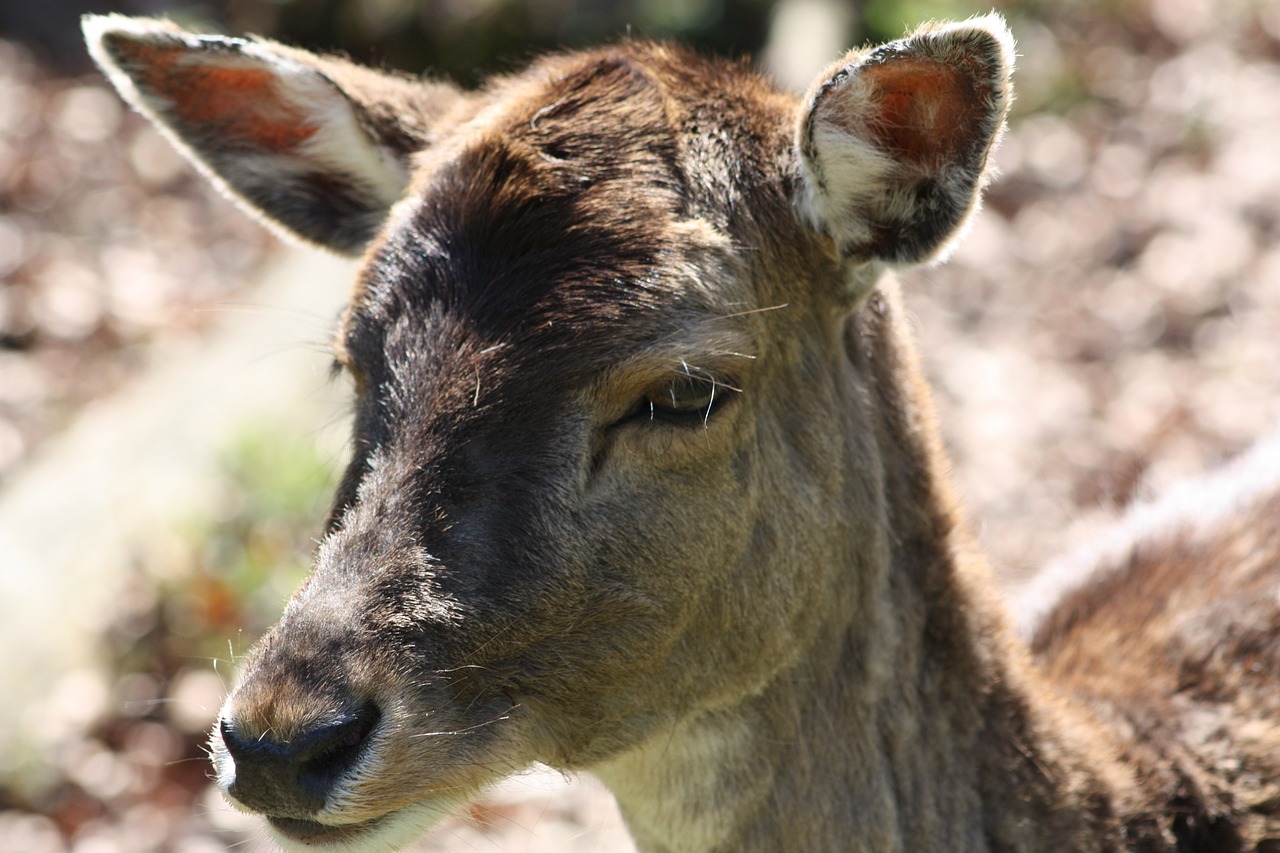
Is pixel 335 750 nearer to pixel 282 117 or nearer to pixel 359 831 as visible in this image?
pixel 359 831

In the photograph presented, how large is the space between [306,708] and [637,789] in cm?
106

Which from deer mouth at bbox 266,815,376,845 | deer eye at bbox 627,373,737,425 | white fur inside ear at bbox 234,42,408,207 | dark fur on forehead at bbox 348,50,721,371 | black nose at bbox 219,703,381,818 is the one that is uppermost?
white fur inside ear at bbox 234,42,408,207

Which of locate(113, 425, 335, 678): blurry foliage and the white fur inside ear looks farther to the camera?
locate(113, 425, 335, 678): blurry foliage

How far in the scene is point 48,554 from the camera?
6.64 metres

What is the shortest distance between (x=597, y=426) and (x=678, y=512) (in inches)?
11.4

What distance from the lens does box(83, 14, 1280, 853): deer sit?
123 inches

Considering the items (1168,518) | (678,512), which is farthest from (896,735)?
(1168,518)

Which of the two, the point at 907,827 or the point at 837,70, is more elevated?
the point at 837,70

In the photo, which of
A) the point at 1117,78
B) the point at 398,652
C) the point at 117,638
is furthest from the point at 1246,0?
the point at 398,652

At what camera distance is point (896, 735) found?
147 inches

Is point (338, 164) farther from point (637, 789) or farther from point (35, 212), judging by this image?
point (35, 212)

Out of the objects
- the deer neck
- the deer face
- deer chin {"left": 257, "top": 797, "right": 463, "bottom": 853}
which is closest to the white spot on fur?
the deer neck

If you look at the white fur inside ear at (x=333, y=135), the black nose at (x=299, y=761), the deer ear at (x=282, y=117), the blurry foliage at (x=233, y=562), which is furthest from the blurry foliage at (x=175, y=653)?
the black nose at (x=299, y=761)

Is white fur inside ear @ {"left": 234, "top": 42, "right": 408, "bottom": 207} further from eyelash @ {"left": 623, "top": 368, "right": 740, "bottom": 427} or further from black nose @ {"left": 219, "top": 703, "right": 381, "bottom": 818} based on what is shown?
black nose @ {"left": 219, "top": 703, "right": 381, "bottom": 818}
